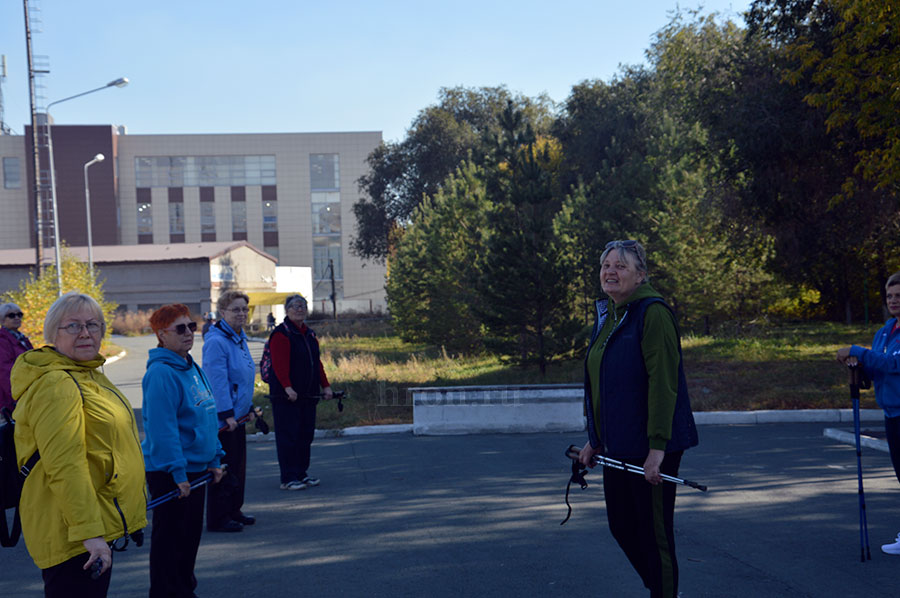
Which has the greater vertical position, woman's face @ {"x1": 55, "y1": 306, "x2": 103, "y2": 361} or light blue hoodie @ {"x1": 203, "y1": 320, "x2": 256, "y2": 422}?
woman's face @ {"x1": 55, "y1": 306, "x2": 103, "y2": 361}

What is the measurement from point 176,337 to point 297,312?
3587mm

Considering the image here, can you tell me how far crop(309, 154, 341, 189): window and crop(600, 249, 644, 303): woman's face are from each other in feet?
272

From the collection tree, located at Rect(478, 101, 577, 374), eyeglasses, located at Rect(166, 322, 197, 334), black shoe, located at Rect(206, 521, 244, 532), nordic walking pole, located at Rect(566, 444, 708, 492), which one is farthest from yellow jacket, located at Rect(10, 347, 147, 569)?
tree, located at Rect(478, 101, 577, 374)

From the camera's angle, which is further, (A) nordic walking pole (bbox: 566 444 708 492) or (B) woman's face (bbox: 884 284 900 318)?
(B) woman's face (bbox: 884 284 900 318)

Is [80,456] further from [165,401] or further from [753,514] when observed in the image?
[753,514]

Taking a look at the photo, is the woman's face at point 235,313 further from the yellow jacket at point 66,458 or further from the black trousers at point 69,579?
the black trousers at point 69,579

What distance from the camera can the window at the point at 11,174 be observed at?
78.2 metres

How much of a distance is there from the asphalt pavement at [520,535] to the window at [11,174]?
262 ft

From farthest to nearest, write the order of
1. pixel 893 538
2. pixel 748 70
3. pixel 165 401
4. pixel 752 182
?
pixel 748 70
pixel 752 182
pixel 893 538
pixel 165 401

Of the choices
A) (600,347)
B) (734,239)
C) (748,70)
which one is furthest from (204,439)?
(734,239)

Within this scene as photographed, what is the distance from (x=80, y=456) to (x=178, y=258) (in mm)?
65113

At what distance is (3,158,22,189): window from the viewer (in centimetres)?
7825

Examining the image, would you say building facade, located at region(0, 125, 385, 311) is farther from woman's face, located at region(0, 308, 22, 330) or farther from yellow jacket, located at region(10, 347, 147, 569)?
yellow jacket, located at region(10, 347, 147, 569)

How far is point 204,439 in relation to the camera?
4789 mm
